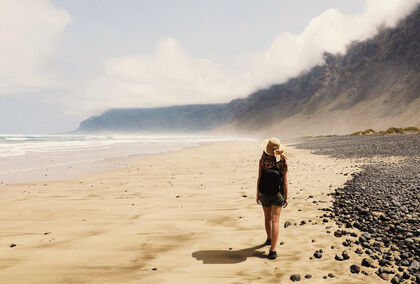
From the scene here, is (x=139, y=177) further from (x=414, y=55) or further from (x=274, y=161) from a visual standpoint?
(x=414, y=55)

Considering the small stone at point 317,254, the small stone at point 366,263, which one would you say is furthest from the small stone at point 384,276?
the small stone at point 317,254

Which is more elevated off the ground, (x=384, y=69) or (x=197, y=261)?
(x=384, y=69)

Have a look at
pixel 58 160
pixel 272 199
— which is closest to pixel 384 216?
pixel 272 199

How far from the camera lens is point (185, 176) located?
49.9 feet

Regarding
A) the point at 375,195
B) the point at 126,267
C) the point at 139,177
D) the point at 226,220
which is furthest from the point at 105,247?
the point at 139,177

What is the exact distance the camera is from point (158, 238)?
6.34m

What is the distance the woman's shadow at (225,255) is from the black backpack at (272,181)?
4.03 ft

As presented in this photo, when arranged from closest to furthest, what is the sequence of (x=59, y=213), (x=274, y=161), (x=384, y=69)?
(x=274, y=161)
(x=59, y=213)
(x=384, y=69)

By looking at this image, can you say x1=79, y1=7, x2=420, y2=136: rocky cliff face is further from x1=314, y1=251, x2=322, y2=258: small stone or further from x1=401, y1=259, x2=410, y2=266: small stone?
x1=314, y1=251, x2=322, y2=258: small stone

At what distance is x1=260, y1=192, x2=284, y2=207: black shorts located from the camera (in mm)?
5430

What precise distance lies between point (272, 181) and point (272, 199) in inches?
14.2

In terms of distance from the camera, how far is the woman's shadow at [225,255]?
17.3 feet

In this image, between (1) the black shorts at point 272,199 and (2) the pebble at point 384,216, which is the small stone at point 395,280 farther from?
(1) the black shorts at point 272,199

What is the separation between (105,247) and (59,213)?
3343 mm
